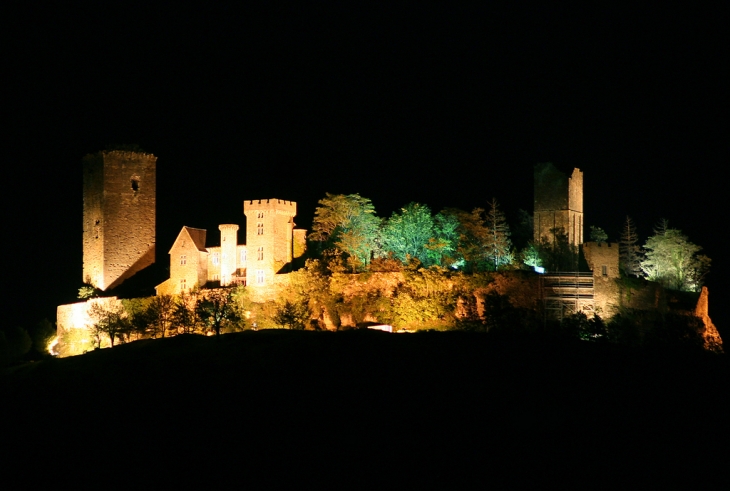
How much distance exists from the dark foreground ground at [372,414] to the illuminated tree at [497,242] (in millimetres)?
14209

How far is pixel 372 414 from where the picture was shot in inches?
1636

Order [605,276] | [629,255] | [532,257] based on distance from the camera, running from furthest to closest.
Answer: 1. [629,255]
2. [532,257]
3. [605,276]

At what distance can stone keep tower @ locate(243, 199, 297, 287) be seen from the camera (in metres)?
63.1

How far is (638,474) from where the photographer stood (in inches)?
1437

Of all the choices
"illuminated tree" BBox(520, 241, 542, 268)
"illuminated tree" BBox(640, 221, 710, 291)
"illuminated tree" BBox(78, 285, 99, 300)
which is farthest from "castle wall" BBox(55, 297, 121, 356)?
"illuminated tree" BBox(640, 221, 710, 291)

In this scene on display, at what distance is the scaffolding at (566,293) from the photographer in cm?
5728

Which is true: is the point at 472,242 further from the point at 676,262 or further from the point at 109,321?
the point at 109,321

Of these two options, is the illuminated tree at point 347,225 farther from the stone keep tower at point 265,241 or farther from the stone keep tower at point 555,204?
the stone keep tower at point 555,204

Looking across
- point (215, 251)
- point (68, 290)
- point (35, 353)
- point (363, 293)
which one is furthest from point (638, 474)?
point (68, 290)

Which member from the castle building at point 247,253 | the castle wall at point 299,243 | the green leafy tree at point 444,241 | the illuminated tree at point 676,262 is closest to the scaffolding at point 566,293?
the green leafy tree at point 444,241

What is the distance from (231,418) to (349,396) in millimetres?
5430

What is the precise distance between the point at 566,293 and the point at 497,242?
9.81 m

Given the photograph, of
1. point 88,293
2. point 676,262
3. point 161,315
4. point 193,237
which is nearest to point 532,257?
point 676,262

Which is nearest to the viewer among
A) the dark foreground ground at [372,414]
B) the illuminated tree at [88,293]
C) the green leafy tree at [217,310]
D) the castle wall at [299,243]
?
the dark foreground ground at [372,414]
